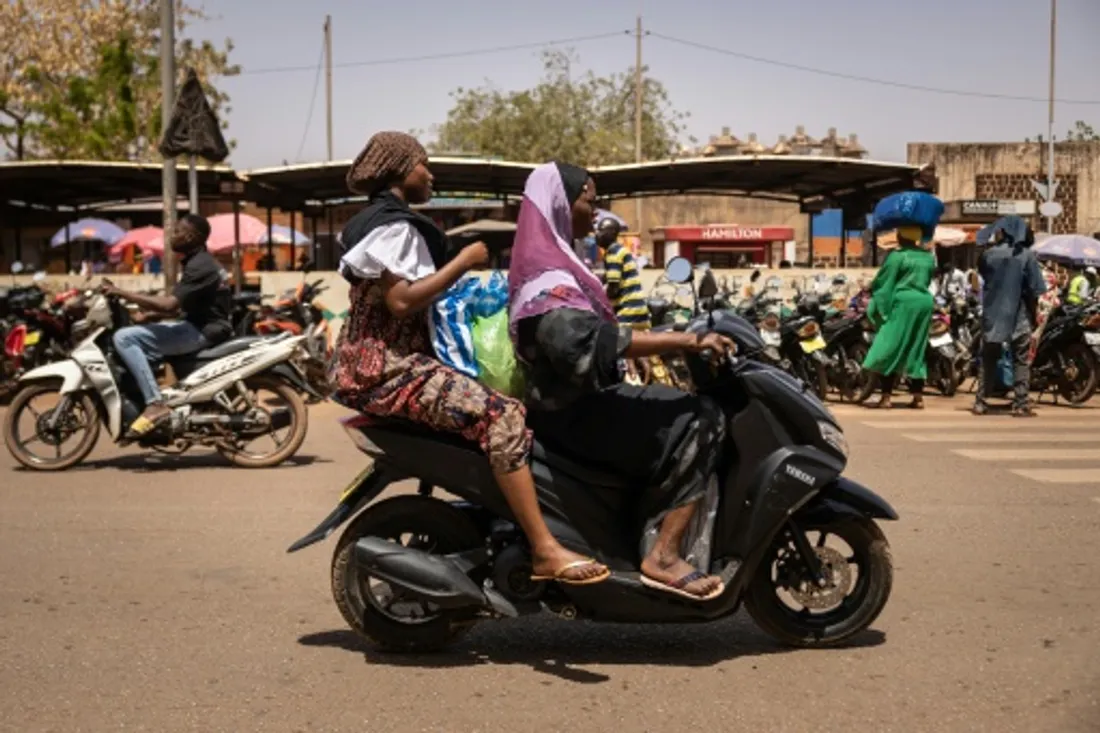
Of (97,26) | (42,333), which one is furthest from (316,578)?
(97,26)

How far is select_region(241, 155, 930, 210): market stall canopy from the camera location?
2091 cm

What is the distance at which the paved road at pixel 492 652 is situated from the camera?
436cm

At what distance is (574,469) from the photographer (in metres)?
4.84

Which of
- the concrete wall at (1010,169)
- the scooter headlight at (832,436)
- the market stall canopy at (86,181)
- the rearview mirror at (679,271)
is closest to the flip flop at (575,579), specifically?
the scooter headlight at (832,436)

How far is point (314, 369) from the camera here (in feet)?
46.6

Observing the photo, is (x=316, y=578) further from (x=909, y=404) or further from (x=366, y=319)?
(x=909, y=404)

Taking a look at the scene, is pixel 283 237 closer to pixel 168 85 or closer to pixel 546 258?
pixel 168 85

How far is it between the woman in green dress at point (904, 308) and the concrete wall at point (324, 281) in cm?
590

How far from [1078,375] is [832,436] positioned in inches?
416

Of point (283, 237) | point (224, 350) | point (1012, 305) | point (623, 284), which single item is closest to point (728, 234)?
point (283, 237)

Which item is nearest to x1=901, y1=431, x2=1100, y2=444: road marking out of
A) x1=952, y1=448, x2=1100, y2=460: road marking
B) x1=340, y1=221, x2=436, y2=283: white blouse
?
x1=952, y1=448, x2=1100, y2=460: road marking

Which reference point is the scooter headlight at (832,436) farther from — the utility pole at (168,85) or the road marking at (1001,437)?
the utility pole at (168,85)

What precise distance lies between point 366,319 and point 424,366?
27 cm

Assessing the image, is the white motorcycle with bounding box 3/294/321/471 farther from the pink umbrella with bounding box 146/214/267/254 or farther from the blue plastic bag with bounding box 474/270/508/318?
the pink umbrella with bounding box 146/214/267/254
